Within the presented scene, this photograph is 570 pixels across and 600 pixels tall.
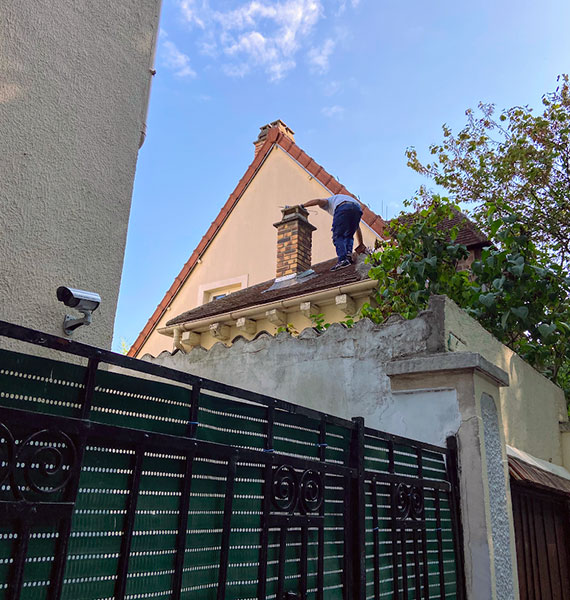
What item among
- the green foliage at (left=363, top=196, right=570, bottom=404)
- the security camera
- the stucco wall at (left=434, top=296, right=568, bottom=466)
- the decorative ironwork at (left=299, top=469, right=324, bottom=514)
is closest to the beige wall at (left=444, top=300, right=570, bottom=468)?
the stucco wall at (left=434, top=296, right=568, bottom=466)

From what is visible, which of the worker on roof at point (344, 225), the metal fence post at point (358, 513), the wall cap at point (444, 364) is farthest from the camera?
the worker on roof at point (344, 225)

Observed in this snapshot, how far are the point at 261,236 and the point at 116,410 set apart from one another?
11643 mm

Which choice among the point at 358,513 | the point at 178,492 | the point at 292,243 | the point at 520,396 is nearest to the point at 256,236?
the point at 292,243

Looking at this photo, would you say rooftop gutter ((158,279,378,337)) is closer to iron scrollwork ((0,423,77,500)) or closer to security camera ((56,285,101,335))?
security camera ((56,285,101,335))

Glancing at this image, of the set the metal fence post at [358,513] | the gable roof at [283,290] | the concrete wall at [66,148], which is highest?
the gable roof at [283,290]

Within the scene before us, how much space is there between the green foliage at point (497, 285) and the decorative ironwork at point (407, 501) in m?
2.75

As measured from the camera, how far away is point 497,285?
6.35 m

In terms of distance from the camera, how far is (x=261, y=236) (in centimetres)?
1329

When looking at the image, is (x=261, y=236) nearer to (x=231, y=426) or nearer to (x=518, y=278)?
(x=518, y=278)

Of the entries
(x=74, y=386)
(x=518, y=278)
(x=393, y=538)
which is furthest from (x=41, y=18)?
(x=518, y=278)

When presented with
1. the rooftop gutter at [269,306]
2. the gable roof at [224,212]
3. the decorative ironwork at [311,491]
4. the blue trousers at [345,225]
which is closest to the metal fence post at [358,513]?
the decorative ironwork at [311,491]

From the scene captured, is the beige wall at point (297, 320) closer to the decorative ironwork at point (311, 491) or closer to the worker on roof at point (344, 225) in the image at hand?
the worker on roof at point (344, 225)

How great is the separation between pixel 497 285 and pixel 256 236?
786 centimetres

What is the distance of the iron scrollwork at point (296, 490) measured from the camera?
7.59 ft
